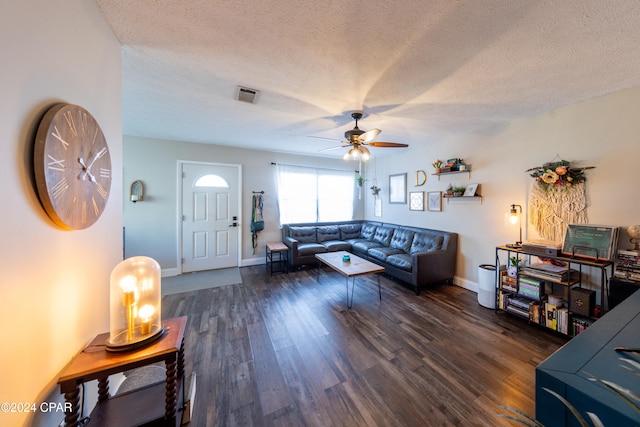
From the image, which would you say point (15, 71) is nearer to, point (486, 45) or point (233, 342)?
point (233, 342)

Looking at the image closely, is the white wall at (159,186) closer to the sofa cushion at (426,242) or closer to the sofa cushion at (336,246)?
the sofa cushion at (336,246)

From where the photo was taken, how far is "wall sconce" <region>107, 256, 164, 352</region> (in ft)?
3.83

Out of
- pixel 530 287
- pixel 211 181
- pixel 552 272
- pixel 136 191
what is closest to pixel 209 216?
pixel 211 181

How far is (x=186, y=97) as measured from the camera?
239 cm

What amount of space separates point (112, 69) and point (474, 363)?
3570 millimetres

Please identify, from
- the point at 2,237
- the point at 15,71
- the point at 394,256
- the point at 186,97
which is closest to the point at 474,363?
the point at 394,256

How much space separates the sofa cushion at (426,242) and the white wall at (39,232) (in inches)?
159

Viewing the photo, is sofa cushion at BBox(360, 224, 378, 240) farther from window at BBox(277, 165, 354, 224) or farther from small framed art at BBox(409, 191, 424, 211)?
small framed art at BBox(409, 191, 424, 211)

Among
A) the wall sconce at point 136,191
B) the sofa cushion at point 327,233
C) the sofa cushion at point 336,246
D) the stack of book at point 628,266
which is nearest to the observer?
the stack of book at point 628,266

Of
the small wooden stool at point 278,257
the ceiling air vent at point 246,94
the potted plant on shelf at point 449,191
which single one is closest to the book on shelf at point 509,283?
the potted plant on shelf at point 449,191

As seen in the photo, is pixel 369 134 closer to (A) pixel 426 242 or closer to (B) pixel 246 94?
(B) pixel 246 94

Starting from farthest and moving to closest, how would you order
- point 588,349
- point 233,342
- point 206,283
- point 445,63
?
point 206,283 → point 233,342 → point 445,63 → point 588,349

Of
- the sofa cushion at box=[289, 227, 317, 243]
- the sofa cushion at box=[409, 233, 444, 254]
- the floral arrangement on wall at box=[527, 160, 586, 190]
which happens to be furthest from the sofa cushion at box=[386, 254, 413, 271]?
the floral arrangement on wall at box=[527, 160, 586, 190]

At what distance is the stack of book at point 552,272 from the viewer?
7.51ft
